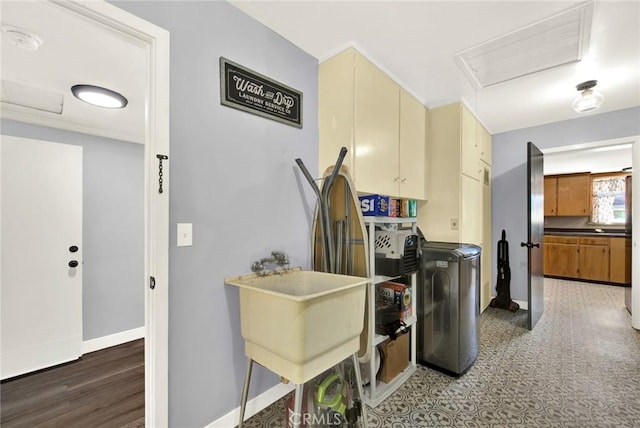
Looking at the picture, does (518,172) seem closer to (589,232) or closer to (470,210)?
(470,210)

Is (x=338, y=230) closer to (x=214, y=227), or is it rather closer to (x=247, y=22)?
(x=214, y=227)

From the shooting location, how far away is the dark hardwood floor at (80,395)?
1704mm

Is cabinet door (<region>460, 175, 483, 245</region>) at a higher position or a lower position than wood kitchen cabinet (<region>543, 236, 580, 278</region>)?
higher

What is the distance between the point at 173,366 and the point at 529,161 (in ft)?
12.2

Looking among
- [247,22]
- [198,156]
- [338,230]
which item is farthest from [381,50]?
[198,156]

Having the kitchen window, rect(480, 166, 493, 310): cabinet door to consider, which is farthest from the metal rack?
the kitchen window

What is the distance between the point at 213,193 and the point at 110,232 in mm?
2142

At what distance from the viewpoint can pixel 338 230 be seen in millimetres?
1915

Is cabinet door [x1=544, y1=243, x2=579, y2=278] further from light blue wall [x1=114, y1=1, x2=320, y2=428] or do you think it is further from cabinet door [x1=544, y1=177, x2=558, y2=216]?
light blue wall [x1=114, y1=1, x2=320, y2=428]

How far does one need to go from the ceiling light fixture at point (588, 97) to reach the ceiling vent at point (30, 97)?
4599 millimetres

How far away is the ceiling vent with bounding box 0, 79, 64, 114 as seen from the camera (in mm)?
1975

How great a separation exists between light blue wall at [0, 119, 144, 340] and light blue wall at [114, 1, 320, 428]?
2.07 meters

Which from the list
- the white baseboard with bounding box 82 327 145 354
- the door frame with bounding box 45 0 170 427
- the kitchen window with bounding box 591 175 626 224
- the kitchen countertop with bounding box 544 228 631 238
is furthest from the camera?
Result: the kitchen window with bounding box 591 175 626 224

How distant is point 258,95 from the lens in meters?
1.73
